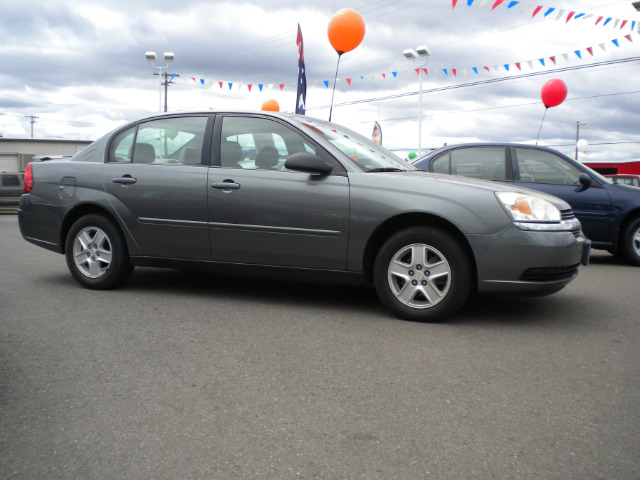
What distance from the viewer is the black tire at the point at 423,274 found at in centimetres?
452

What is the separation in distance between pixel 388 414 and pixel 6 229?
41.4 ft

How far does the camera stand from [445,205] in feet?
15.0

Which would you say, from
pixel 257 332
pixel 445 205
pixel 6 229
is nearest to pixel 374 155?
pixel 445 205

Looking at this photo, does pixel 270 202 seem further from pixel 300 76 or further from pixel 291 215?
pixel 300 76

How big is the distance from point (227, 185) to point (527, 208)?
90.6 inches

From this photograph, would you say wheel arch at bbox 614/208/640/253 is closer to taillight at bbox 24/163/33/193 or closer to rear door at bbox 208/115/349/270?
rear door at bbox 208/115/349/270

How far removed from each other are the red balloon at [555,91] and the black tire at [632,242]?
917cm

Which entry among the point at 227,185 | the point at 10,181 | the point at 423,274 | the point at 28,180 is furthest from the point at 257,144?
the point at 10,181

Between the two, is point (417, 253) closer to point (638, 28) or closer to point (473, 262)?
point (473, 262)

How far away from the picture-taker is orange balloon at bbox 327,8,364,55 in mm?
12312

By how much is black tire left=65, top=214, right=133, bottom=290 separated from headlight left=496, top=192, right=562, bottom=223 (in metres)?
3.24

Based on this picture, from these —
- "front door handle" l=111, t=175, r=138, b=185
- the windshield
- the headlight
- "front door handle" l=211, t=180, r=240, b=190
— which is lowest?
the headlight

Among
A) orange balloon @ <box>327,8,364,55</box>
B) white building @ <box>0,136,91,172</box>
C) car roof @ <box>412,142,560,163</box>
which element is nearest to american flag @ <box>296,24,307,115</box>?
orange balloon @ <box>327,8,364,55</box>

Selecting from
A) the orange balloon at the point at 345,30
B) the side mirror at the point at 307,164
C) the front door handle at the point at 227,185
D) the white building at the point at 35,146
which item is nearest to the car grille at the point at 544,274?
the side mirror at the point at 307,164
